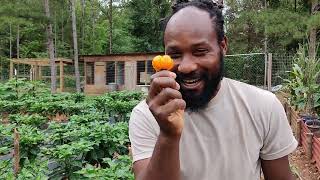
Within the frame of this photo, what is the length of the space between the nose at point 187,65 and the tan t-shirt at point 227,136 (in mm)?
181

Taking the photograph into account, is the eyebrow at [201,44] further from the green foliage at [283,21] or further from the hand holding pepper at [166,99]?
the green foliage at [283,21]

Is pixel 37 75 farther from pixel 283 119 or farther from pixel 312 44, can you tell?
pixel 283 119

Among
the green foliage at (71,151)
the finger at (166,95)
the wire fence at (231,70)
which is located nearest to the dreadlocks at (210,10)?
the finger at (166,95)

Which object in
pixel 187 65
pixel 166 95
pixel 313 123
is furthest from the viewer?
pixel 313 123

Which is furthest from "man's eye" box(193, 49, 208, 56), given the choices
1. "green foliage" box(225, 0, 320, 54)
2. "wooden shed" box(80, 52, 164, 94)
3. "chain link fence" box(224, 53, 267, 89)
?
"wooden shed" box(80, 52, 164, 94)

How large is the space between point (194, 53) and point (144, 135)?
31 cm

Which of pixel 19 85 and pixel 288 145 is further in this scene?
pixel 19 85

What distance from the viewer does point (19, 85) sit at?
1348 cm

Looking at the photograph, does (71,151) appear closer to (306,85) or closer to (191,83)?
(191,83)

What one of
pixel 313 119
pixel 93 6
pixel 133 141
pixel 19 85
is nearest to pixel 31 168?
pixel 133 141

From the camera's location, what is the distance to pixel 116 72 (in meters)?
24.1

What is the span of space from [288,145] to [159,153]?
540 millimetres

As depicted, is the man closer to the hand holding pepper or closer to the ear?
the ear

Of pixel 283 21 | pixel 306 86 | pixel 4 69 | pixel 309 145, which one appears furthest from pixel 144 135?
pixel 4 69
